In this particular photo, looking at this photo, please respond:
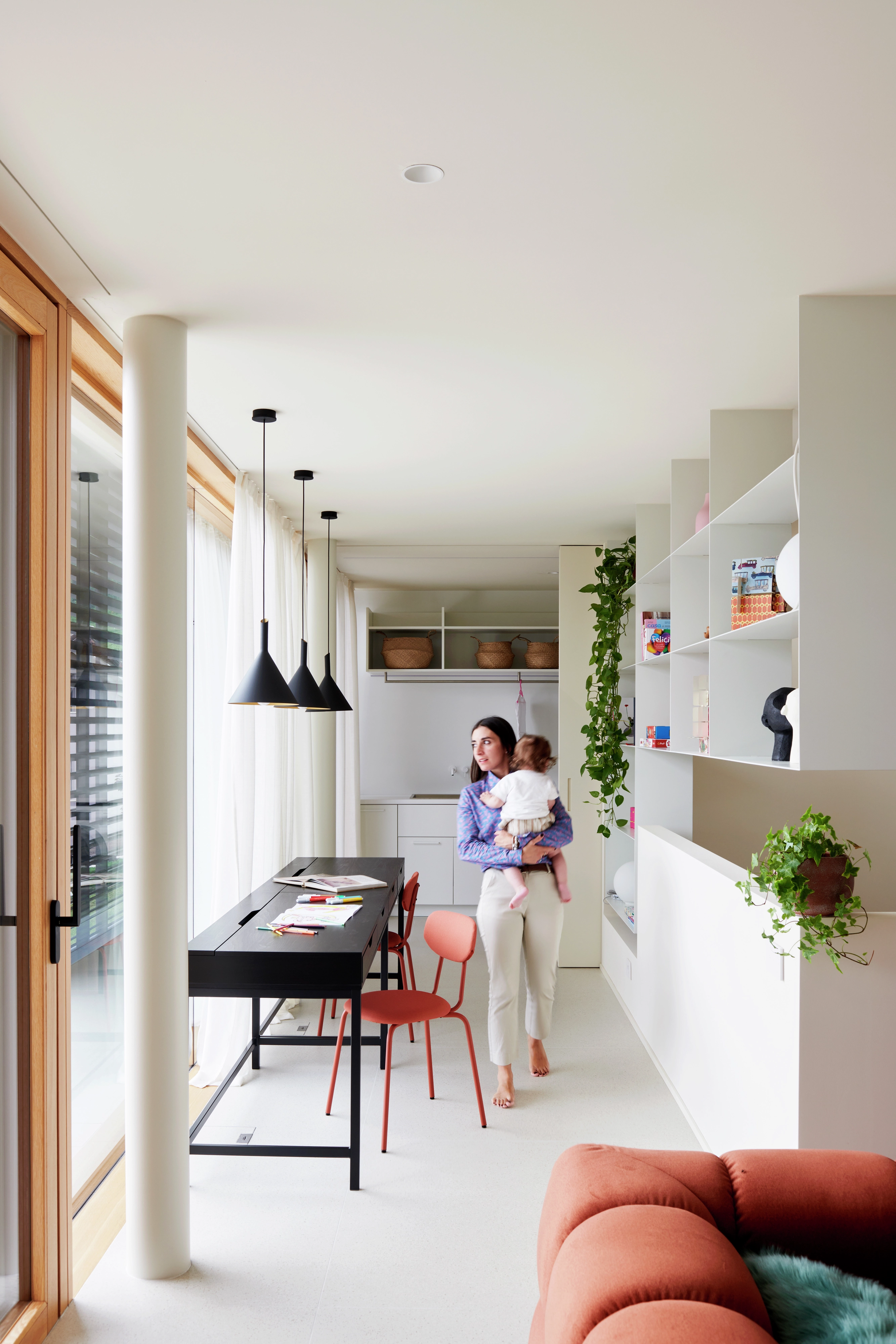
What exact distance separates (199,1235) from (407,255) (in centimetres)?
271

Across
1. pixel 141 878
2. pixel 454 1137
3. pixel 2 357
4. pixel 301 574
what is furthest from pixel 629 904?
pixel 2 357

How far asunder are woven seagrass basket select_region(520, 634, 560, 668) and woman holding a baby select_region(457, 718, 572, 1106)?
2.92 meters

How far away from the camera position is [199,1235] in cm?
273

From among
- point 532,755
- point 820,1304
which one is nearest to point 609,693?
point 532,755

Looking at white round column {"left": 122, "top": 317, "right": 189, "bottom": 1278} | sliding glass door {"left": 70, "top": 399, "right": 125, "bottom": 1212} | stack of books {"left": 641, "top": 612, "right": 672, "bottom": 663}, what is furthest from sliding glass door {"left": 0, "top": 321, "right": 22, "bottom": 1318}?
stack of books {"left": 641, "top": 612, "right": 672, "bottom": 663}

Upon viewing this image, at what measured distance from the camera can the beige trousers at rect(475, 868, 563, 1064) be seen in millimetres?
3916

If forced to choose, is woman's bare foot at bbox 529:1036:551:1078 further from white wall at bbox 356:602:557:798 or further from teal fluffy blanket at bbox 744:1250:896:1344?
white wall at bbox 356:602:557:798

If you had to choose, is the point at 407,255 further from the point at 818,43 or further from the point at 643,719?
the point at 643,719

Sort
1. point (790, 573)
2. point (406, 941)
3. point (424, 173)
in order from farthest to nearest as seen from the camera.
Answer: point (406, 941), point (790, 573), point (424, 173)

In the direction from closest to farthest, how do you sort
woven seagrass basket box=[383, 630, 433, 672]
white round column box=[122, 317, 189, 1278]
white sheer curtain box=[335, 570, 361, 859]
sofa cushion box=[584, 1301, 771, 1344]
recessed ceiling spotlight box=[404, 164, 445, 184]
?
sofa cushion box=[584, 1301, 771, 1344] < recessed ceiling spotlight box=[404, 164, 445, 184] < white round column box=[122, 317, 189, 1278] < white sheer curtain box=[335, 570, 361, 859] < woven seagrass basket box=[383, 630, 433, 672]

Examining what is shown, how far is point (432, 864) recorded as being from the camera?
22.9ft

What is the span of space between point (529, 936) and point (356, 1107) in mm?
1229

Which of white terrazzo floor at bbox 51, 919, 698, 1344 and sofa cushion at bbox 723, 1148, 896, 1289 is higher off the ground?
sofa cushion at bbox 723, 1148, 896, 1289

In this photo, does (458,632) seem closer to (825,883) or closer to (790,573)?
(790,573)
